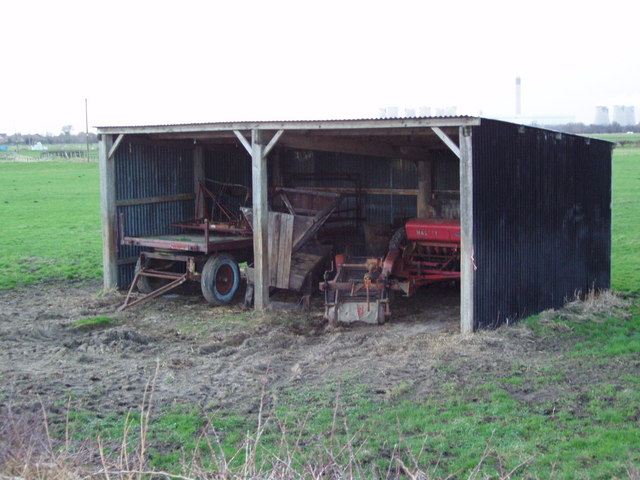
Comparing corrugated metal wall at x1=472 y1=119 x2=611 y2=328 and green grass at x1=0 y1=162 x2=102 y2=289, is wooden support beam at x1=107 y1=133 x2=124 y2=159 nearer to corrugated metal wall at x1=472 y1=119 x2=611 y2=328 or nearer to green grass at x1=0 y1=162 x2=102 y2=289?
green grass at x1=0 y1=162 x2=102 y2=289

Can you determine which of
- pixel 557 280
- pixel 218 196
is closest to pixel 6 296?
pixel 218 196

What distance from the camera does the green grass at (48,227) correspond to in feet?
52.6

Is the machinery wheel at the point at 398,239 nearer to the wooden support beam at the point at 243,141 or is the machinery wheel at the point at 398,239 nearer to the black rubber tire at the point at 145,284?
the wooden support beam at the point at 243,141

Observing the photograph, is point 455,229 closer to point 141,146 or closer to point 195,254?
point 195,254

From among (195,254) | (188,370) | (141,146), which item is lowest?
(188,370)

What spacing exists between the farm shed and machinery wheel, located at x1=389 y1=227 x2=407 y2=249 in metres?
1.57

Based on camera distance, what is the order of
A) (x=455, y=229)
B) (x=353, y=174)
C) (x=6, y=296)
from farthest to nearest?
1. (x=353, y=174)
2. (x=6, y=296)
3. (x=455, y=229)

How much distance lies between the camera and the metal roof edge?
10.2 m

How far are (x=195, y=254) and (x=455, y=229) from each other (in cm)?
477

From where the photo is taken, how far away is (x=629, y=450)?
5969mm

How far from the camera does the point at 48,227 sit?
22828mm

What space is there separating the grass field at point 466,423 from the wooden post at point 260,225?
14.2 ft


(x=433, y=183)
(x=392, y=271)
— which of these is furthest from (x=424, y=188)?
(x=392, y=271)

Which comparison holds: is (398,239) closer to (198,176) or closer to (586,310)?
(586,310)
